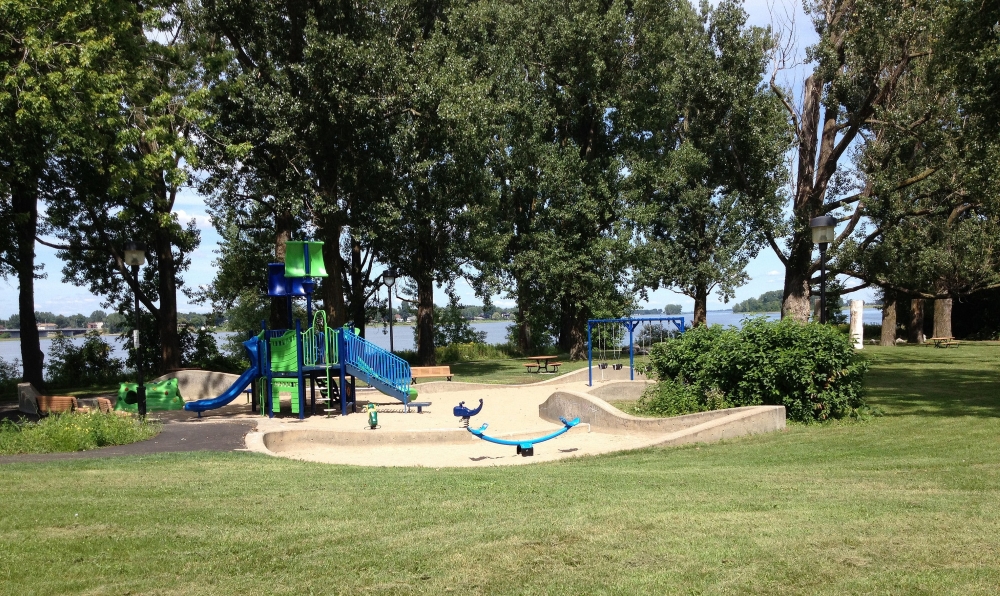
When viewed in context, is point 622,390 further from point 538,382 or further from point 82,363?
point 82,363

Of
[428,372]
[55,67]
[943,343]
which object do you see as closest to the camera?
[55,67]

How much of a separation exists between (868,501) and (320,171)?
830 inches

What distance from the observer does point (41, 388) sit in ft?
75.8

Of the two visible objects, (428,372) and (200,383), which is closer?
(200,383)

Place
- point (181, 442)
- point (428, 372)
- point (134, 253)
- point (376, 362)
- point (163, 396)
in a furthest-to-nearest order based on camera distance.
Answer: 1. point (428, 372)
2. point (163, 396)
3. point (376, 362)
4. point (134, 253)
5. point (181, 442)

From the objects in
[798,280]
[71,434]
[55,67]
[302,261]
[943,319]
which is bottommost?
[71,434]

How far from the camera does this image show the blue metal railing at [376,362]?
17.7m

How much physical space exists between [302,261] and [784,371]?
11128 millimetres

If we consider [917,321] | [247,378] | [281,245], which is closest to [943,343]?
[917,321]

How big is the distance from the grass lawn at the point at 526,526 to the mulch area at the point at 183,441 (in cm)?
117

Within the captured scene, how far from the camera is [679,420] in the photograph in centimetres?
1246

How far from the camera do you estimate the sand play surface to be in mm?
11680

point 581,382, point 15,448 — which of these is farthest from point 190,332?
point 15,448

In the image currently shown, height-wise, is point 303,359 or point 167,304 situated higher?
point 167,304
